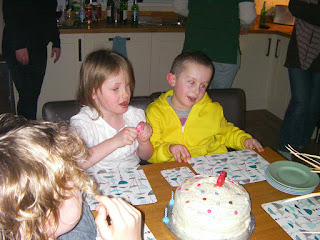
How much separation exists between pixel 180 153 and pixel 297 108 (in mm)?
1736

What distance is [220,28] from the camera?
2.58m

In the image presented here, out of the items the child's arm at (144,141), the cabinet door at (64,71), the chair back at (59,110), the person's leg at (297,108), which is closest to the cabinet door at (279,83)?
the person's leg at (297,108)

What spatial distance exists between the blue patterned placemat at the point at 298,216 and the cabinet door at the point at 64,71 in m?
2.58

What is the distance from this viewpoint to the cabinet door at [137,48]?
3312 mm

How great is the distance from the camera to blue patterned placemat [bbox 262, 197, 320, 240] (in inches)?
42.4

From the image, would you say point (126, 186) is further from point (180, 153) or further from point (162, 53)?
point (162, 53)

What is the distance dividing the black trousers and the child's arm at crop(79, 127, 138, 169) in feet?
5.64

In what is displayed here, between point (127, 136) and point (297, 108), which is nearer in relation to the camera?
point (127, 136)

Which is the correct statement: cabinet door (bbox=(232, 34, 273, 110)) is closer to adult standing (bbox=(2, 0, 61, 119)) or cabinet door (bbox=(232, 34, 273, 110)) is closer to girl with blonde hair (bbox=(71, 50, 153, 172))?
adult standing (bbox=(2, 0, 61, 119))

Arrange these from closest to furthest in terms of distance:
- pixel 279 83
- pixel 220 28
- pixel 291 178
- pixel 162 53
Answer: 1. pixel 291 178
2. pixel 220 28
3. pixel 162 53
4. pixel 279 83

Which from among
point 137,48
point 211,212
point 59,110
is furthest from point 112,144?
point 137,48

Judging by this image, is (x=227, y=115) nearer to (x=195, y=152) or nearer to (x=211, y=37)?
(x=195, y=152)

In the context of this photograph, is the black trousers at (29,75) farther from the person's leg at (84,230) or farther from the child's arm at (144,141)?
the person's leg at (84,230)

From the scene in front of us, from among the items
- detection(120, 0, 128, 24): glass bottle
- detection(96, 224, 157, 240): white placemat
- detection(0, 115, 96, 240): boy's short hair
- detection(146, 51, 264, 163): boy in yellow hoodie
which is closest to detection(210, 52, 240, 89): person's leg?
detection(146, 51, 264, 163): boy in yellow hoodie
